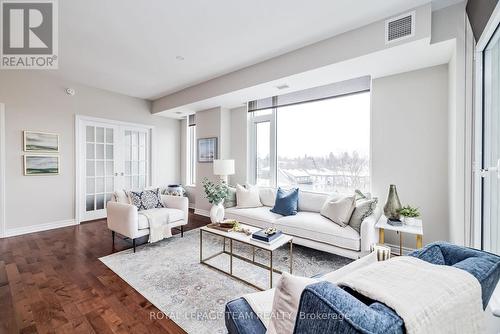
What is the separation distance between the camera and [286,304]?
2.54 feet

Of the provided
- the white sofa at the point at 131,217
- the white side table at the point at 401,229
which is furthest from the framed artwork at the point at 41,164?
the white side table at the point at 401,229

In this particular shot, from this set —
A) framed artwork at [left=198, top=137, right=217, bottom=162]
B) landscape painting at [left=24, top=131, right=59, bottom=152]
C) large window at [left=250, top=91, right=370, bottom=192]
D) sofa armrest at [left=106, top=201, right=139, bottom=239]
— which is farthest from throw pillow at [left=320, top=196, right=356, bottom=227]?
landscape painting at [left=24, top=131, right=59, bottom=152]

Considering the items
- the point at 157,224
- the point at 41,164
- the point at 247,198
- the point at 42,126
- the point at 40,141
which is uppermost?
the point at 42,126

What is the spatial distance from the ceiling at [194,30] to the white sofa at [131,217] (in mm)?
2103

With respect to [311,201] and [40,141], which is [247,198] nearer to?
[311,201]

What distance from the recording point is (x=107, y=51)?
3.07m

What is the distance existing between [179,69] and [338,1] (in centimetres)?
256

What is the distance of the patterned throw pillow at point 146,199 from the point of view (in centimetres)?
329

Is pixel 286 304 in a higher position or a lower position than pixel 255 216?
higher

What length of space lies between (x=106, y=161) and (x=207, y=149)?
2.18 m

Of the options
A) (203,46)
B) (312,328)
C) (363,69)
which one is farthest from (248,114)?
(312,328)

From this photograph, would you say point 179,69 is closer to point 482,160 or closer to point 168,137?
point 168,137

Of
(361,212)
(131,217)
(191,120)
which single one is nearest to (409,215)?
(361,212)

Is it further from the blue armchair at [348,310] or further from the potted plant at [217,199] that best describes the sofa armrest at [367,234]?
the potted plant at [217,199]
